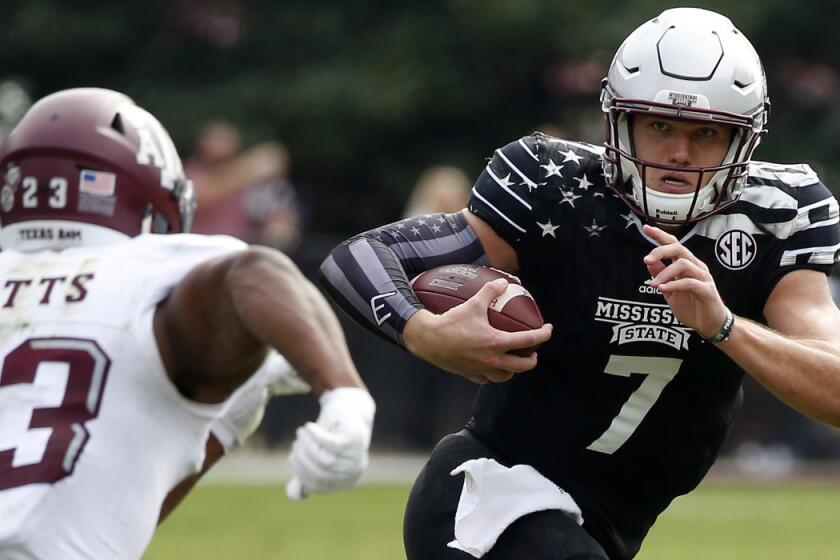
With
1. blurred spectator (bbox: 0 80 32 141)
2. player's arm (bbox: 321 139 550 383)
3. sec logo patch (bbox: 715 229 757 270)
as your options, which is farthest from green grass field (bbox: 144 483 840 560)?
blurred spectator (bbox: 0 80 32 141)

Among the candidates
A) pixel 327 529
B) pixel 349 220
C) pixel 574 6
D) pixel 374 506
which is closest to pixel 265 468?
pixel 374 506

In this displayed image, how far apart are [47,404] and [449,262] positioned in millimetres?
976

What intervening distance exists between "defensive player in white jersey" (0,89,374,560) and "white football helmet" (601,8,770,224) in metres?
0.80

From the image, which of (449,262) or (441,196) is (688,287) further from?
(441,196)

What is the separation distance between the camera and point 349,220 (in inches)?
636

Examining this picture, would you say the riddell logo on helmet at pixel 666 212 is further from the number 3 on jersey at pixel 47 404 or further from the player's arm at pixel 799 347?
the number 3 on jersey at pixel 47 404

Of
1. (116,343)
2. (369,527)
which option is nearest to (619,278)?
(116,343)

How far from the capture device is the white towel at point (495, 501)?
13.0 feet

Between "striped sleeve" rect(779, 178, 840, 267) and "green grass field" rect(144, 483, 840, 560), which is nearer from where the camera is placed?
"striped sleeve" rect(779, 178, 840, 267)

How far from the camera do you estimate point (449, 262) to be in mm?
3971

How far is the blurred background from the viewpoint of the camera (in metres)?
15.5

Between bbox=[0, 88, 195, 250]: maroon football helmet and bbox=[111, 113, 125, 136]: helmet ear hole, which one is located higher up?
bbox=[111, 113, 125, 136]: helmet ear hole

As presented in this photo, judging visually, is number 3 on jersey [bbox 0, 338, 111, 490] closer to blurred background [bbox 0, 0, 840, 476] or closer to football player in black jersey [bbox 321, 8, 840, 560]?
football player in black jersey [bbox 321, 8, 840, 560]

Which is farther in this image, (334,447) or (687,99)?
(687,99)
